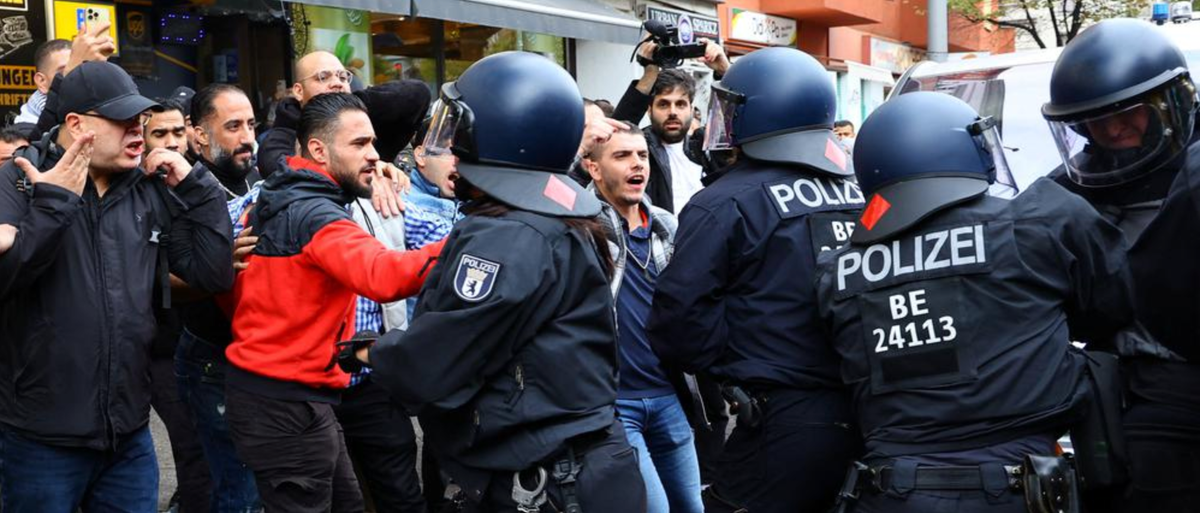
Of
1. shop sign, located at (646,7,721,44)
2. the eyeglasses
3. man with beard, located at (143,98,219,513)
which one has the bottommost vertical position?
man with beard, located at (143,98,219,513)

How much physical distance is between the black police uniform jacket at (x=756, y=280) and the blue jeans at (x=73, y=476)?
1750mm

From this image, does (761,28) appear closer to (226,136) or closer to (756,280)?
(226,136)

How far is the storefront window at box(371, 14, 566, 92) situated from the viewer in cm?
1234

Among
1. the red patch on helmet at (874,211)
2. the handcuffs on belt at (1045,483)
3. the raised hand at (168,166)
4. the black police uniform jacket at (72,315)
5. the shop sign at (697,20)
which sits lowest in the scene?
the handcuffs on belt at (1045,483)

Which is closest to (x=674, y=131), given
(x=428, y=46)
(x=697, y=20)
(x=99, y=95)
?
(x=99, y=95)

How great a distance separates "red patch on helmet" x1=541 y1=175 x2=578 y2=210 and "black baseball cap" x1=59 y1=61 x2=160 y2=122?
62.0 inches

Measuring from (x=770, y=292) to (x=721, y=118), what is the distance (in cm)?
67

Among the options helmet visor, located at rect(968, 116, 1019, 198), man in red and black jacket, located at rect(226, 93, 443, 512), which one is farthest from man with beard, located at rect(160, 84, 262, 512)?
helmet visor, located at rect(968, 116, 1019, 198)

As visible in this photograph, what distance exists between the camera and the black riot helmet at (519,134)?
316 centimetres

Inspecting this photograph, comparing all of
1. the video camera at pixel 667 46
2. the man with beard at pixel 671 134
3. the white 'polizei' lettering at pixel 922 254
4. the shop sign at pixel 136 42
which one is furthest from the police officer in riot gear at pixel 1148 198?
the shop sign at pixel 136 42

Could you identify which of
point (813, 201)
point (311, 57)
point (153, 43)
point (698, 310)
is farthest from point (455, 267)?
point (153, 43)

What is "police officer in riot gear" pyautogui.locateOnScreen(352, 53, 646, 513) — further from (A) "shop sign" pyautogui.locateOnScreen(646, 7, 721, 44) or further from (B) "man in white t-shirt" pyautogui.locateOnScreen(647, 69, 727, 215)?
(A) "shop sign" pyautogui.locateOnScreen(646, 7, 721, 44)

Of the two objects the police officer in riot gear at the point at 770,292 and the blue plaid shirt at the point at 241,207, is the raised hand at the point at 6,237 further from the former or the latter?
the police officer in riot gear at the point at 770,292

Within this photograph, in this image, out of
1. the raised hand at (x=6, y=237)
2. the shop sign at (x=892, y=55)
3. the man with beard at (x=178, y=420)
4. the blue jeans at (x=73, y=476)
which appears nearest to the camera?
the raised hand at (x=6, y=237)
